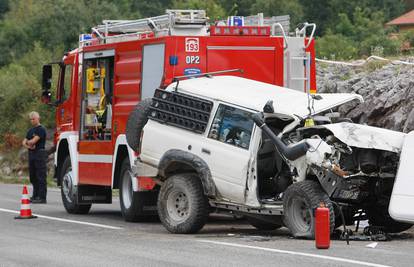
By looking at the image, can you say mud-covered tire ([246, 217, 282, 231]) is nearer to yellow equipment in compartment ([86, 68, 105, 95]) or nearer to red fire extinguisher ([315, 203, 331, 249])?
red fire extinguisher ([315, 203, 331, 249])

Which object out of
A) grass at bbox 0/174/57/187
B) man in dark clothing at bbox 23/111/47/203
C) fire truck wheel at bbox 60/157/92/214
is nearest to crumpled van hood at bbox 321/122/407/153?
fire truck wheel at bbox 60/157/92/214

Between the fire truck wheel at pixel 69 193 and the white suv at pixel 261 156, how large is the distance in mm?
3780

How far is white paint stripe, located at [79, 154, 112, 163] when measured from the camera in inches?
706

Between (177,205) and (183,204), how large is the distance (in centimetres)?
11

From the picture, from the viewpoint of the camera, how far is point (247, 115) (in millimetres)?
14227

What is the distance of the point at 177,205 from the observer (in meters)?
14.8

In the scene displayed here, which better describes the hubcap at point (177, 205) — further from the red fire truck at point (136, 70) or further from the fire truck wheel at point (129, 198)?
the fire truck wheel at point (129, 198)

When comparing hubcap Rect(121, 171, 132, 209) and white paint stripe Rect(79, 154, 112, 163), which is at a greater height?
white paint stripe Rect(79, 154, 112, 163)

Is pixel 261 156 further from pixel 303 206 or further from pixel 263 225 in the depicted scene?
pixel 263 225

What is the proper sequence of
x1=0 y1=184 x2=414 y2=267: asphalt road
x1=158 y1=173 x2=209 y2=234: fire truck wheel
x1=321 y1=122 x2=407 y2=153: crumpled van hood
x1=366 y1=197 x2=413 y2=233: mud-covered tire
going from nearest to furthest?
x1=0 y1=184 x2=414 y2=267: asphalt road
x1=321 y1=122 x2=407 y2=153: crumpled van hood
x1=366 y1=197 x2=413 y2=233: mud-covered tire
x1=158 y1=173 x2=209 y2=234: fire truck wheel

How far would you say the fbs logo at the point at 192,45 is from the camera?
1625 cm

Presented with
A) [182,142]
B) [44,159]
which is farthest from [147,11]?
[182,142]

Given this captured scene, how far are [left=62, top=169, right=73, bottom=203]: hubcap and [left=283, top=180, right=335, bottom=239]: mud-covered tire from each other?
670 centimetres

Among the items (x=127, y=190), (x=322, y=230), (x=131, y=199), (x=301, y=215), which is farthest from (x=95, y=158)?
(x=322, y=230)
